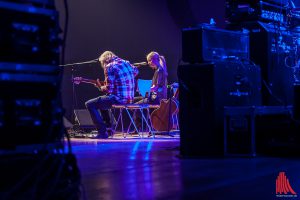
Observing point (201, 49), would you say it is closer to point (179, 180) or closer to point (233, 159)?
point (233, 159)

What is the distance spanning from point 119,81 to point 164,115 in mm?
959

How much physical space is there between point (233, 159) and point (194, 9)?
4.45 m

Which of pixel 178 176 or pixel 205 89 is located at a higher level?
pixel 205 89

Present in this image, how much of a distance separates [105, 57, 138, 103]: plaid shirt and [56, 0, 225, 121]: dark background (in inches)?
51.6

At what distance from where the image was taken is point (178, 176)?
3.46m

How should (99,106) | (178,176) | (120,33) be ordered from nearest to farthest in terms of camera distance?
(178,176)
(99,106)
(120,33)

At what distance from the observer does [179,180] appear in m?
3.27

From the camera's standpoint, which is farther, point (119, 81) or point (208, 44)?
point (119, 81)

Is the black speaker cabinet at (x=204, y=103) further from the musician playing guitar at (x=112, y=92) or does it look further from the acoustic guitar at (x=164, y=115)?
the acoustic guitar at (x=164, y=115)

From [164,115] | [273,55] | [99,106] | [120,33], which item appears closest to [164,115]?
[164,115]

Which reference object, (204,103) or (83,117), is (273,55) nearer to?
(204,103)

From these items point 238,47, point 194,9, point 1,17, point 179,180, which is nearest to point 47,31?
point 1,17

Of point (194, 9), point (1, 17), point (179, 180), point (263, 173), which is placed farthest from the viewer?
point (194, 9)

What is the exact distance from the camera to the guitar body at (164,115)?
26.2ft
